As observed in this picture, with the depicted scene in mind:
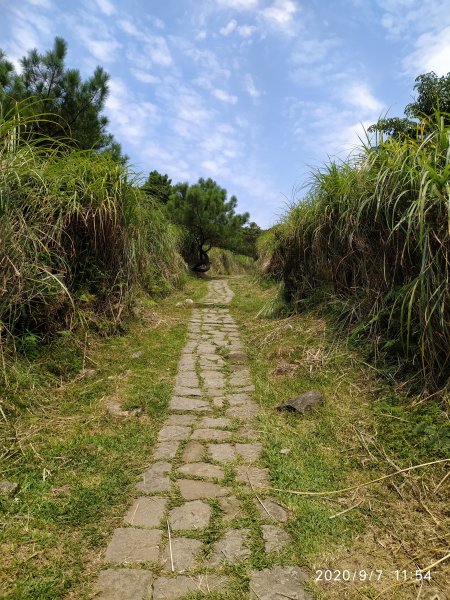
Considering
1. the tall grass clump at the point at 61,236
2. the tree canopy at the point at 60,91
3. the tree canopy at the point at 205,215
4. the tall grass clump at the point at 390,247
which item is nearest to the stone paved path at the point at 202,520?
the tall grass clump at the point at 390,247

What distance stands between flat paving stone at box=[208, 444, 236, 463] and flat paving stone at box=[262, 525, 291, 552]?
579mm

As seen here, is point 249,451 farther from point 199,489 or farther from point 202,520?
point 202,520

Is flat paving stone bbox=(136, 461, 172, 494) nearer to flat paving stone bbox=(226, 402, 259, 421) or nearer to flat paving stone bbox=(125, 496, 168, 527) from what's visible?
flat paving stone bbox=(125, 496, 168, 527)

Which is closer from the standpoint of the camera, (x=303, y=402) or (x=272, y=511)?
(x=272, y=511)

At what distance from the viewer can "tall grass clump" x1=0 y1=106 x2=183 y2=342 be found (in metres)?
3.04

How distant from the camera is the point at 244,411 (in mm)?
2934

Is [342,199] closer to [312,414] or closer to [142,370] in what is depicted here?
[312,414]

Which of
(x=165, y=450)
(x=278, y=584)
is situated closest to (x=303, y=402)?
(x=165, y=450)

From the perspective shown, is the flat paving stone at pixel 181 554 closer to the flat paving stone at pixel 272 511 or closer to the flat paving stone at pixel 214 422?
the flat paving stone at pixel 272 511

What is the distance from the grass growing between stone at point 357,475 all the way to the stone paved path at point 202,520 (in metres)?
0.10

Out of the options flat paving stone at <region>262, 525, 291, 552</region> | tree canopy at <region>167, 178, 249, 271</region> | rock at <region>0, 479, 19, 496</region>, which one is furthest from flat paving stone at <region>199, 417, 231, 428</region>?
tree canopy at <region>167, 178, 249, 271</region>

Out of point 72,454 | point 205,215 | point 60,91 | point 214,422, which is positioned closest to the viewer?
point 72,454

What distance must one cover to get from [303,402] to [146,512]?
4.49ft

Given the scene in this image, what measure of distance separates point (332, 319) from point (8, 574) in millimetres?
3409
